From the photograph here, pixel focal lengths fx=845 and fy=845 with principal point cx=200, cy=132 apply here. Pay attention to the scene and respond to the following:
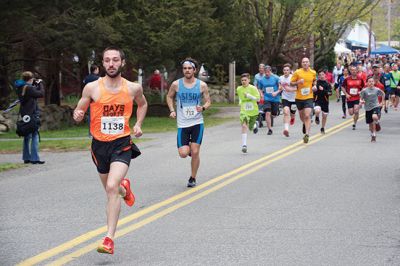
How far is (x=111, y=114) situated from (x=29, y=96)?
8.05 metres

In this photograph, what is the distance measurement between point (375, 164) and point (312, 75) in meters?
5.18

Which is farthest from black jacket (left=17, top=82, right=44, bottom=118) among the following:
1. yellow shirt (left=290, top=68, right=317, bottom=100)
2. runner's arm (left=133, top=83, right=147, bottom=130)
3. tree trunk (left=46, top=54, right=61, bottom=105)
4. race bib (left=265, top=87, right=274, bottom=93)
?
tree trunk (left=46, top=54, right=61, bottom=105)

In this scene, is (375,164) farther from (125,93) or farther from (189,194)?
(125,93)

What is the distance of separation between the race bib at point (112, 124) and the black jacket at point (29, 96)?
790cm

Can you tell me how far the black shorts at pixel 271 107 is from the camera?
893 inches

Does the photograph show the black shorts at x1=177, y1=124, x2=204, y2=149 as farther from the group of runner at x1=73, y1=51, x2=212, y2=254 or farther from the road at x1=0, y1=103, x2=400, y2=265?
the group of runner at x1=73, y1=51, x2=212, y2=254

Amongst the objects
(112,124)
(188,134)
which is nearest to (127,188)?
(112,124)

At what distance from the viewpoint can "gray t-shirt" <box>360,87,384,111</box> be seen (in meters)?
19.8

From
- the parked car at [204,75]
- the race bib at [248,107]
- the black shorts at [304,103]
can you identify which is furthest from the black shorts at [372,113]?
the parked car at [204,75]

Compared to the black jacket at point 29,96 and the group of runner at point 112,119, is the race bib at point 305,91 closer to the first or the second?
the black jacket at point 29,96

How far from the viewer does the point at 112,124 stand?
7.85m

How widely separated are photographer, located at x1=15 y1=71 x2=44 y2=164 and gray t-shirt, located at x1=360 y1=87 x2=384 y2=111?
8.05 m

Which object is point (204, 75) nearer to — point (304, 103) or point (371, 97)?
point (371, 97)

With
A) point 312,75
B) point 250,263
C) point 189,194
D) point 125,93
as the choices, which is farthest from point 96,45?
point 250,263
